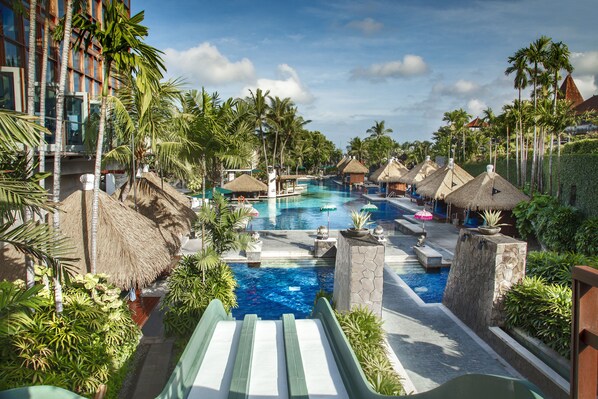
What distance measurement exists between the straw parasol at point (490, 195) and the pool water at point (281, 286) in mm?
9407

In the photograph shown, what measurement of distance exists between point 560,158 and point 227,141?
1562cm

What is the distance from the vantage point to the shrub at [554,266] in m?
10.0

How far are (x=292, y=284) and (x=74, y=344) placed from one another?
8682 millimetres

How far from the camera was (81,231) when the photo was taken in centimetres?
937

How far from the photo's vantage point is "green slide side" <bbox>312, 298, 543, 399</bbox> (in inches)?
99.0

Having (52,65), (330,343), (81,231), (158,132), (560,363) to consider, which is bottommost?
(560,363)

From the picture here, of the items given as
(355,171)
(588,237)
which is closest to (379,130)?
(355,171)

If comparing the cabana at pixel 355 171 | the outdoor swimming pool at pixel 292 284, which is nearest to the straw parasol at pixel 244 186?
the outdoor swimming pool at pixel 292 284

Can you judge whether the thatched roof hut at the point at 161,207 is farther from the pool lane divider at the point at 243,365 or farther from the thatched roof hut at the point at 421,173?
the thatched roof hut at the point at 421,173

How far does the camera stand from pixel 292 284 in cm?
1430

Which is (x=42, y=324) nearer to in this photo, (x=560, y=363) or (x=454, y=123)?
(x=560, y=363)

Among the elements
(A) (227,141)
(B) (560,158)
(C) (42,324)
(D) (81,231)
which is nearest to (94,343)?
(C) (42,324)

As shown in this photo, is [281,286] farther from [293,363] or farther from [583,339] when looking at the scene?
[583,339]

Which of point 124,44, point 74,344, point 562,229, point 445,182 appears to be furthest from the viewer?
point 445,182
